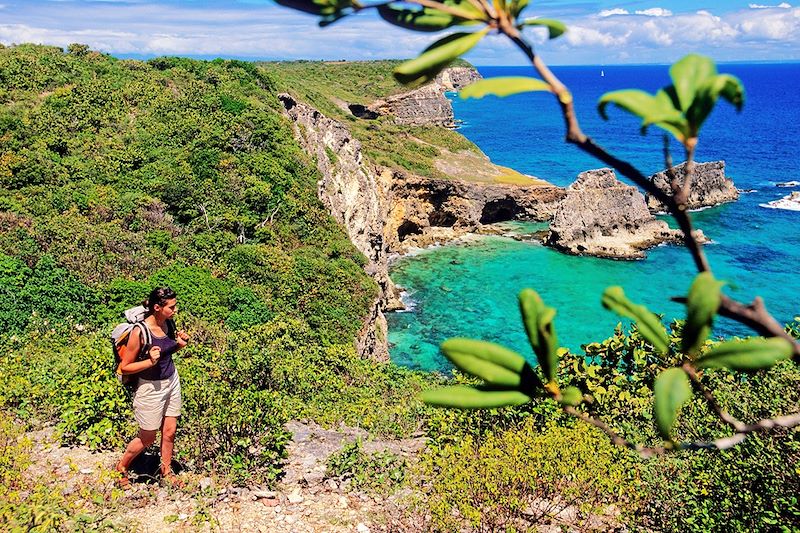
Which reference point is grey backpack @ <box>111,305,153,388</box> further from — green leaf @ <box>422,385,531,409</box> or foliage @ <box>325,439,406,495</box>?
green leaf @ <box>422,385,531,409</box>

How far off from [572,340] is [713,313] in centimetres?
2720

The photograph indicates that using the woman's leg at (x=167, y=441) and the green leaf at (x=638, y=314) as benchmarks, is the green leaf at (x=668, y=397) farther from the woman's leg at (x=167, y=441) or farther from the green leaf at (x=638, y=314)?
the woman's leg at (x=167, y=441)

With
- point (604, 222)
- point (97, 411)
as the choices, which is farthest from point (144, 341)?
point (604, 222)

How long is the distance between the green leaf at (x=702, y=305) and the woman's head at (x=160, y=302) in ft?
17.9

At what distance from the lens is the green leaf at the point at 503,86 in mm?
1066

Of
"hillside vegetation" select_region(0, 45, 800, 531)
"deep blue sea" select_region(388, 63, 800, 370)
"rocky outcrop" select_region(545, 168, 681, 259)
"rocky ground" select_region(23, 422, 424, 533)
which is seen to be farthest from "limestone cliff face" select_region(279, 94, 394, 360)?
"rocky ground" select_region(23, 422, 424, 533)

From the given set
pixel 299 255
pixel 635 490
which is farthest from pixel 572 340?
pixel 635 490

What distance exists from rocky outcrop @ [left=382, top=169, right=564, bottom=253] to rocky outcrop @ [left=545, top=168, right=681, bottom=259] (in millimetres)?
5529

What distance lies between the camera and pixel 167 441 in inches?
239

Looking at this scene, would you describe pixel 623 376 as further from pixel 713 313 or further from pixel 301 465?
pixel 713 313

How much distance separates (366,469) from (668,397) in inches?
244

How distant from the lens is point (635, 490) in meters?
6.20

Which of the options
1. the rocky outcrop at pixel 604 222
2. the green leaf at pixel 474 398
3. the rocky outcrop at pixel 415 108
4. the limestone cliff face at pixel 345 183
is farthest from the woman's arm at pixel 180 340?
the rocky outcrop at pixel 415 108

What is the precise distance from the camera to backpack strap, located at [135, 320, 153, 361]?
5.59 metres
